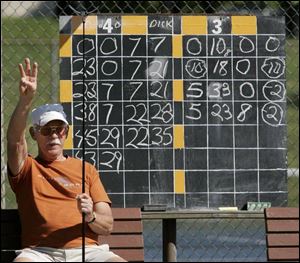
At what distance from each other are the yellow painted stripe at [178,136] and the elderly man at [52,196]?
109 cm

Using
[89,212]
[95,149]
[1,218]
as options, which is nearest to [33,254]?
[89,212]

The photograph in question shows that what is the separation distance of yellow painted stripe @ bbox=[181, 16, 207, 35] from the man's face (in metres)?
1.47

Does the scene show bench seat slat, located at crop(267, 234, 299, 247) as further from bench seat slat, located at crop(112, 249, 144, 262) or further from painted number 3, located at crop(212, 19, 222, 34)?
painted number 3, located at crop(212, 19, 222, 34)

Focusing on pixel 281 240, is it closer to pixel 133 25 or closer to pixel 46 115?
pixel 133 25

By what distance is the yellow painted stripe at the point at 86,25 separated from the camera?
25.3ft

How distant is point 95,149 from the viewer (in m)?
7.73

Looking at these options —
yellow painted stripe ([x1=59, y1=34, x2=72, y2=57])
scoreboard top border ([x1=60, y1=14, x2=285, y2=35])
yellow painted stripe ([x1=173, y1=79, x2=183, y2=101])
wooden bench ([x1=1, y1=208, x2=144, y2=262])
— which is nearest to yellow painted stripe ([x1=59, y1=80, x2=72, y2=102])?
yellow painted stripe ([x1=59, y1=34, x2=72, y2=57])

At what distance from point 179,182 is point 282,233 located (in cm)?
74

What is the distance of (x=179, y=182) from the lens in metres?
7.77

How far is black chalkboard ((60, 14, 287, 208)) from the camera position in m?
7.74

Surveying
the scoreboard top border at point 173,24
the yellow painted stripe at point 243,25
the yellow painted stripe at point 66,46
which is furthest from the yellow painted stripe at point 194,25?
the yellow painted stripe at point 66,46

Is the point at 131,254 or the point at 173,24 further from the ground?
the point at 173,24

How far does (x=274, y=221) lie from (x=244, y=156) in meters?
0.52

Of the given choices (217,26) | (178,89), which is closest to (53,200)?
(178,89)
